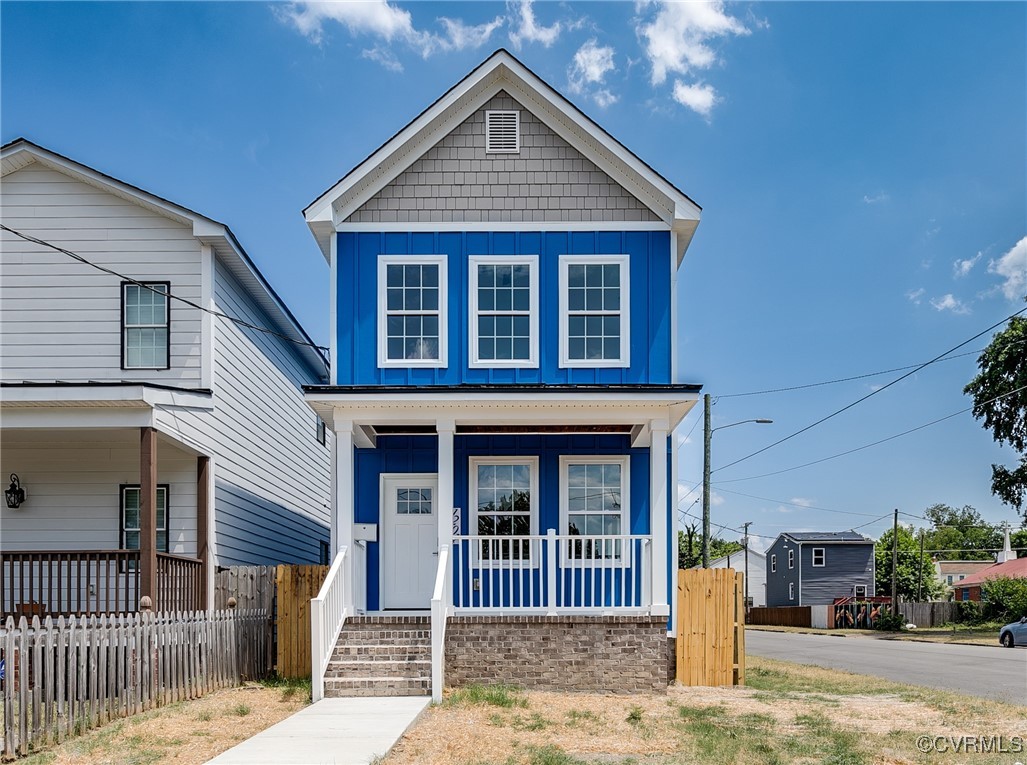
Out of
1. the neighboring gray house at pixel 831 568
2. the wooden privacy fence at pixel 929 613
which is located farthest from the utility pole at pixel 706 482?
the neighboring gray house at pixel 831 568

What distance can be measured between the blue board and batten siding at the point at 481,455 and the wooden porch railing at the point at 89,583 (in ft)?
8.87

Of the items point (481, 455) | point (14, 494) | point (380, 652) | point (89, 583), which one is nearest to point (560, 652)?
point (380, 652)

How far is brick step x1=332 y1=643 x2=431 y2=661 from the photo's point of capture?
528 inches

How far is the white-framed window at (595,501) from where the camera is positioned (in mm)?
15750

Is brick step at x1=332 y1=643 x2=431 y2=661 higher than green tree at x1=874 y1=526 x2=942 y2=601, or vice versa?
brick step at x1=332 y1=643 x2=431 y2=661

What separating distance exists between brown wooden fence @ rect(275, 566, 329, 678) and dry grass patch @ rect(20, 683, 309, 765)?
271cm

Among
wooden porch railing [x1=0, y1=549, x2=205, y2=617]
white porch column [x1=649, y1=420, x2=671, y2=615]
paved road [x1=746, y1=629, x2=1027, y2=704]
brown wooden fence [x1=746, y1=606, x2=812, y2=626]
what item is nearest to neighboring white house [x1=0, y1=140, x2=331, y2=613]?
wooden porch railing [x1=0, y1=549, x2=205, y2=617]

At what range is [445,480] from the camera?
14406mm

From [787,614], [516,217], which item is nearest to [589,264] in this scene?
[516,217]

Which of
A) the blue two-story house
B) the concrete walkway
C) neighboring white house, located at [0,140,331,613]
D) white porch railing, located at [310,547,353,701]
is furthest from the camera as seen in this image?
neighboring white house, located at [0,140,331,613]

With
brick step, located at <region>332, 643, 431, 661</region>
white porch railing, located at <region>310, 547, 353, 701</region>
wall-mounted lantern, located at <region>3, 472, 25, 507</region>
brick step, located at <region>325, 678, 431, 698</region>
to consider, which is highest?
wall-mounted lantern, located at <region>3, 472, 25, 507</region>

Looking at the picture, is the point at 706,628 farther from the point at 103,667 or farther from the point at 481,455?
the point at 103,667

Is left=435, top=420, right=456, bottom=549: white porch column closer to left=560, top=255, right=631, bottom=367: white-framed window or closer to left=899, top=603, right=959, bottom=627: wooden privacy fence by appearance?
left=560, top=255, right=631, bottom=367: white-framed window

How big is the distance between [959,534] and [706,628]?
132 meters
